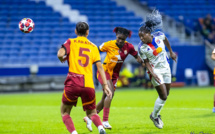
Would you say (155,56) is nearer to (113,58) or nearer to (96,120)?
(113,58)

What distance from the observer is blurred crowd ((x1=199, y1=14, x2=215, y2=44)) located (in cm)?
2741

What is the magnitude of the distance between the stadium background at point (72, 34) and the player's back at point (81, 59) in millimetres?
16954

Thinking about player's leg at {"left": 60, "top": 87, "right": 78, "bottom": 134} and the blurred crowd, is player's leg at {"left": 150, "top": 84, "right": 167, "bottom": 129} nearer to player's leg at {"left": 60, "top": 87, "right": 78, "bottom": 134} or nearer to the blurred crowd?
player's leg at {"left": 60, "top": 87, "right": 78, "bottom": 134}

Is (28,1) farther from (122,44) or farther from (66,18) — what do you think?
(122,44)

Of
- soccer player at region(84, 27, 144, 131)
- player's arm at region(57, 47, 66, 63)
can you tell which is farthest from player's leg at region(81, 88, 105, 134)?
soccer player at region(84, 27, 144, 131)

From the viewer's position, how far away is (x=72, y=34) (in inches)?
1057

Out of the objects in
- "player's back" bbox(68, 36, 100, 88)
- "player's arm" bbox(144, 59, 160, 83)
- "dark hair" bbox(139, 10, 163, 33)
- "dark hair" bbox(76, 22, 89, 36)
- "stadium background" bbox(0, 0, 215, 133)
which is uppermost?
"dark hair" bbox(76, 22, 89, 36)

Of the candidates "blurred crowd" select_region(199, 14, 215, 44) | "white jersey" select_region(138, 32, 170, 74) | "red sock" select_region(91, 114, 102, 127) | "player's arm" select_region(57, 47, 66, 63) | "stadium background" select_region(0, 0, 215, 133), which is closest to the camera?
"player's arm" select_region(57, 47, 66, 63)

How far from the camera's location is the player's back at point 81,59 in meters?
6.24

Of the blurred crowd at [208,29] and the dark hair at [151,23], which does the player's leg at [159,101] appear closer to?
the dark hair at [151,23]

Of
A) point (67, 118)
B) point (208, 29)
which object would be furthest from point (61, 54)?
point (208, 29)

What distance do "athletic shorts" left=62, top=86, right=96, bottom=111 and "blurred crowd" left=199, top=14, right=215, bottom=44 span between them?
22.5 metres

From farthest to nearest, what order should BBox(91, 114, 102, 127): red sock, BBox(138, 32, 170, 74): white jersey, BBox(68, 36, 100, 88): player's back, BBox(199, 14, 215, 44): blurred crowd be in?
BBox(199, 14, 215, 44): blurred crowd → BBox(138, 32, 170, 74): white jersey → BBox(91, 114, 102, 127): red sock → BBox(68, 36, 100, 88): player's back

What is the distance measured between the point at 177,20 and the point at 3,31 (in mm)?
12415
